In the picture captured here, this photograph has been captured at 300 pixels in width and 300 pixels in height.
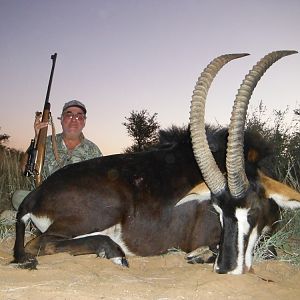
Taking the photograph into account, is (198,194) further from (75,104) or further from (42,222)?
(75,104)

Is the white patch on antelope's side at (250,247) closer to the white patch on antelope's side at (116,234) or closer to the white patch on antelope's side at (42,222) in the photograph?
the white patch on antelope's side at (116,234)

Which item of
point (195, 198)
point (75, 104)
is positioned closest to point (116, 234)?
point (195, 198)

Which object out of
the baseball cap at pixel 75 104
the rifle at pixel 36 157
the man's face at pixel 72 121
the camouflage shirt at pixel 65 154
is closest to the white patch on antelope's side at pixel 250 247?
the rifle at pixel 36 157

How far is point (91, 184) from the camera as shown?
13.3ft

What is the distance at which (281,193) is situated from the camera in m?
3.51

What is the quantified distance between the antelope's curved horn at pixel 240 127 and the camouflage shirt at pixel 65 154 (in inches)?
135

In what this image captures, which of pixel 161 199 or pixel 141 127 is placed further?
pixel 141 127

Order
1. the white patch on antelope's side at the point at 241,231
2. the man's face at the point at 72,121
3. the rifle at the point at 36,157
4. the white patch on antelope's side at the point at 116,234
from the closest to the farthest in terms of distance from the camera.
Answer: the white patch on antelope's side at the point at 241,231 → the white patch on antelope's side at the point at 116,234 → the rifle at the point at 36,157 → the man's face at the point at 72,121

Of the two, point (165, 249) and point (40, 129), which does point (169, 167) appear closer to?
point (165, 249)

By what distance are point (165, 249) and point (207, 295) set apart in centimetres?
140

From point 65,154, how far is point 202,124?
3329mm

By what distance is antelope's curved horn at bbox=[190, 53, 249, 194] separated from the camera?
3.50 metres

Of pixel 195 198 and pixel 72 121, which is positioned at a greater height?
pixel 72 121

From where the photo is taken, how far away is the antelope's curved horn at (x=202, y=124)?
3.50m
